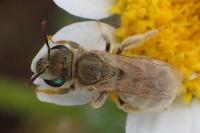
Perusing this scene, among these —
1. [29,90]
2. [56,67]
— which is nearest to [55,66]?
[56,67]

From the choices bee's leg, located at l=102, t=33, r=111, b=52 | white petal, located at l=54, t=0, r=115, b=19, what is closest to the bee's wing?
bee's leg, located at l=102, t=33, r=111, b=52

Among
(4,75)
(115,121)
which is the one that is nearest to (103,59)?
(115,121)

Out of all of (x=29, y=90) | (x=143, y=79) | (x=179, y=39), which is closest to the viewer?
(x=143, y=79)

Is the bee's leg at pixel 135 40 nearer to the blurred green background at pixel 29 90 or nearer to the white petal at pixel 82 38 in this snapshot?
the white petal at pixel 82 38

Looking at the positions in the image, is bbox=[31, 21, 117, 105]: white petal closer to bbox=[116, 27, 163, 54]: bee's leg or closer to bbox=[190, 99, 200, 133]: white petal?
bbox=[116, 27, 163, 54]: bee's leg

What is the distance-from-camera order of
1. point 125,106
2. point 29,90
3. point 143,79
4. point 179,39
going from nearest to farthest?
point 143,79, point 125,106, point 179,39, point 29,90

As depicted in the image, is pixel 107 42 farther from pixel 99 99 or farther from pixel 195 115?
pixel 195 115

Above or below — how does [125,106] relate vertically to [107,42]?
below
